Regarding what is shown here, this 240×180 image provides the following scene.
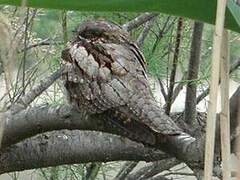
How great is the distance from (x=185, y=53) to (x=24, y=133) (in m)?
0.69

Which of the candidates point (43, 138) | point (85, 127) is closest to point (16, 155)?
point (43, 138)

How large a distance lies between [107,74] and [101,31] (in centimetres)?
12

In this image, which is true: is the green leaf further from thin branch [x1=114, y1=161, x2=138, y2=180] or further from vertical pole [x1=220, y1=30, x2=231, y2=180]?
thin branch [x1=114, y1=161, x2=138, y2=180]

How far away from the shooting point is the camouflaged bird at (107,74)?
2.89 feet

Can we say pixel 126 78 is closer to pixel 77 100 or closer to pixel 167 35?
pixel 77 100

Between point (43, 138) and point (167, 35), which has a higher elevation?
point (167, 35)

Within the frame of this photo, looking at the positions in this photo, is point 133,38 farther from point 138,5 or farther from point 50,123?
point 138,5

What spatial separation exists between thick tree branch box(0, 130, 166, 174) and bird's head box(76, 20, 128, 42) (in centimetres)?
17

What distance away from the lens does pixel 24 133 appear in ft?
2.84

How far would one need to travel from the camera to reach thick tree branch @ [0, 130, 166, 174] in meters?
0.91

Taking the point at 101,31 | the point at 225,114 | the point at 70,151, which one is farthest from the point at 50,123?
the point at 225,114

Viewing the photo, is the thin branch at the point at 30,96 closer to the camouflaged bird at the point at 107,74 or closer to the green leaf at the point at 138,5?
the camouflaged bird at the point at 107,74

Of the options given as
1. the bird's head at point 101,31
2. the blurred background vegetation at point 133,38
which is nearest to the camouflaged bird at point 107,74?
the bird's head at point 101,31

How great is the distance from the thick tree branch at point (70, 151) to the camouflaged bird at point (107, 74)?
0.17 ft
